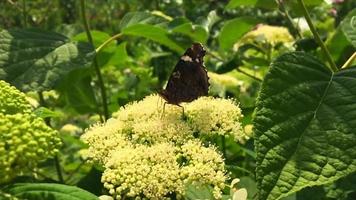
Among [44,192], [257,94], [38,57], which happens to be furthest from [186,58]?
[44,192]

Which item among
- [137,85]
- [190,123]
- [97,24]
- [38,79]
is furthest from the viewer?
[97,24]

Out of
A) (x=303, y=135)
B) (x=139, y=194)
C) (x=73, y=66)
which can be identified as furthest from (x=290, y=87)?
(x=73, y=66)

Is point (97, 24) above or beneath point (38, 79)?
beneath

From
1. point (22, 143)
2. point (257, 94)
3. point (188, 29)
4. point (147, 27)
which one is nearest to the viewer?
point (22, 143)

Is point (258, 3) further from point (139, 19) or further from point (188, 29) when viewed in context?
point (139, 19)

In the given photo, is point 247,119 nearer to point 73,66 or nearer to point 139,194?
point 73,66

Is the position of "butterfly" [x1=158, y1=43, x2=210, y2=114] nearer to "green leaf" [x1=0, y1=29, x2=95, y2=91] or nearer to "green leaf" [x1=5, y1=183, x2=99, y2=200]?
"green leaf" [x1=0, y1=29, x2=95, y2=91]

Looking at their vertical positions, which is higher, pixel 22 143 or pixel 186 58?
pixel 22 143
